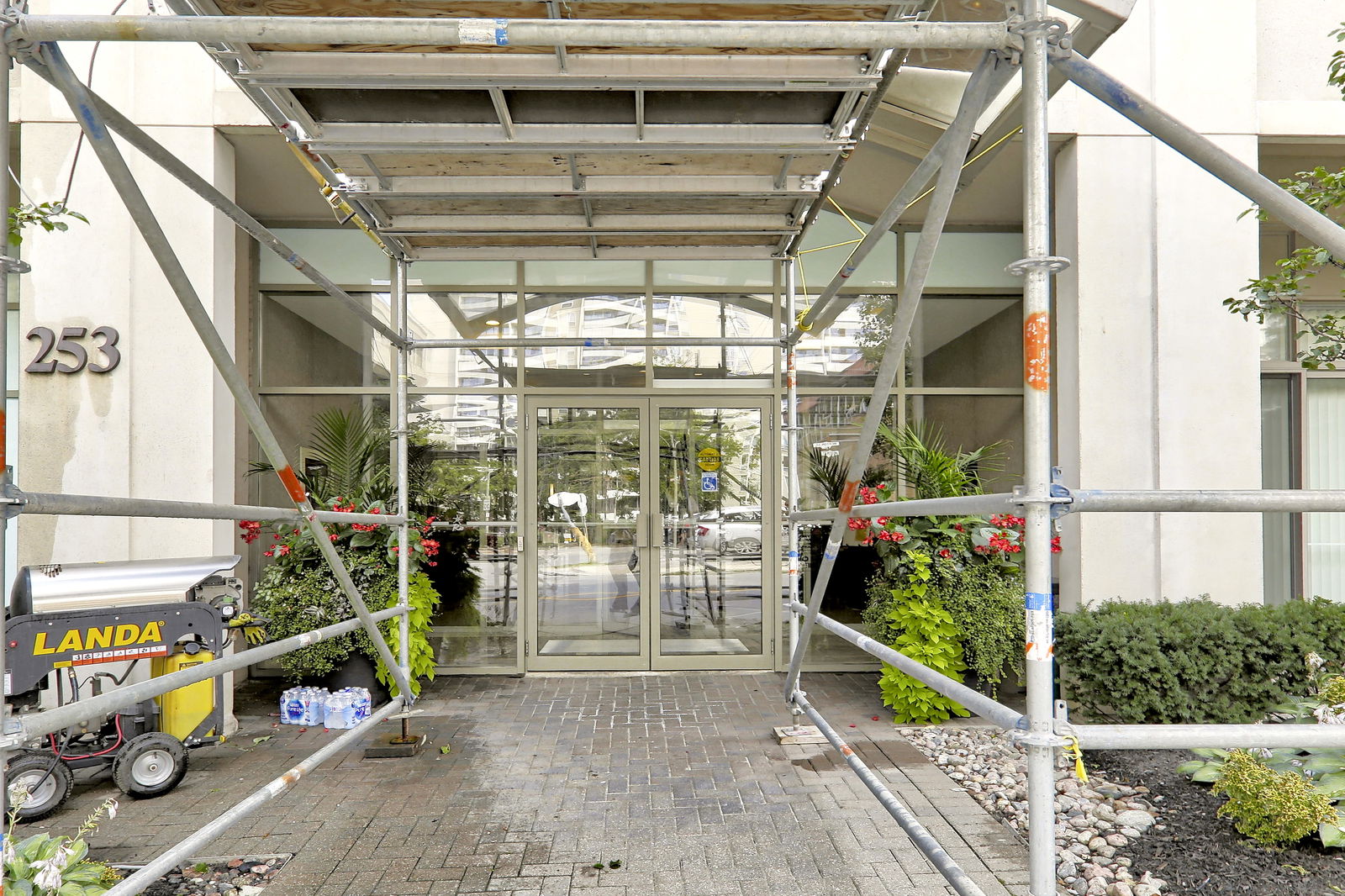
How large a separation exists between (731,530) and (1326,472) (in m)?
5.09

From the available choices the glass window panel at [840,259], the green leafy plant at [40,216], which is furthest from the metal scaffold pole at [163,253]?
the glass window panel at [840,259]

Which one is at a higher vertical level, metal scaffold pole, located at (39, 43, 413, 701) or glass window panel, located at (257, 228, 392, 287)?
glass window panel, located at (257, 228, 392, 287)

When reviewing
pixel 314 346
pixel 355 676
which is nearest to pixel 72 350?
pixel 314 346

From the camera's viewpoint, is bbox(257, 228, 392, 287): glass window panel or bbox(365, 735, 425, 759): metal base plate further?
bbox(257, 228, 392, 287): glass window panel

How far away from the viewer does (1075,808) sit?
148 inches

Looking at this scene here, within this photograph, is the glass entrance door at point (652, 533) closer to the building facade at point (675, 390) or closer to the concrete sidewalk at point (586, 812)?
the building facade at point (675, 390)

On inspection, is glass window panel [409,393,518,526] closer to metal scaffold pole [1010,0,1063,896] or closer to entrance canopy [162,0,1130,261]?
entrance canopy [162,0,1130,261]

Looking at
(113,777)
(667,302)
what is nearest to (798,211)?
(667,302)

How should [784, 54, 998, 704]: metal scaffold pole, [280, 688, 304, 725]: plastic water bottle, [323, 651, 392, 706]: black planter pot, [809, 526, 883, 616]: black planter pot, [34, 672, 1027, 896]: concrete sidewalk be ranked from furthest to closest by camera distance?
1. [809, 526, 883, 616]: black planter pot
2. [323, 651, 392, 706]: black planter pot
3. [280, 688, 304, 725]: plastic water bottle
4. [34, 672, 1027, 896]: concrete sidewalk
5. [784, 54, 998, 704]: metal scaffold pole

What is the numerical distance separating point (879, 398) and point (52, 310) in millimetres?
5297

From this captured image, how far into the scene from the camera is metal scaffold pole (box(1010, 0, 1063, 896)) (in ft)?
5.80

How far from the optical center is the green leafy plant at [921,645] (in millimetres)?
5160

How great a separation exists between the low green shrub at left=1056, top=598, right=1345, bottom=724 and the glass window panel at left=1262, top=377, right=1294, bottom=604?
2.41 m

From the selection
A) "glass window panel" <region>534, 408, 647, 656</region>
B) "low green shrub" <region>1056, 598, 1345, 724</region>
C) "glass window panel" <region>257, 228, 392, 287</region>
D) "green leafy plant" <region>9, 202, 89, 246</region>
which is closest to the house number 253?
"glass window panel" <region>257, 228, 392, 287</region>
